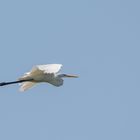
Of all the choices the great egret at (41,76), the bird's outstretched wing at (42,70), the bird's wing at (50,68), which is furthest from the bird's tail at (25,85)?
the bird's wing at (50,68)

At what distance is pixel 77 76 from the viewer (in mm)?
37031

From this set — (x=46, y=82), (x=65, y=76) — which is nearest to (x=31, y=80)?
(x=46, y=82)

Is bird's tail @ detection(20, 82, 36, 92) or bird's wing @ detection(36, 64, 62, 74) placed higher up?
bird's tail @ detection(20, 82, 36, 92)

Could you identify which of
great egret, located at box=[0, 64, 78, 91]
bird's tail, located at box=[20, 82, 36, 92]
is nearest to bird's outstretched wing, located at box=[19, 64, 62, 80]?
great egret, located at box=[0, 64, 78, 91]

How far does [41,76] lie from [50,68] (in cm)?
189

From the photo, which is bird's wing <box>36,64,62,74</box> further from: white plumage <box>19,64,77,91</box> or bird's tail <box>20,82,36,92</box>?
bird's tail <box>20,82,36,92</box>

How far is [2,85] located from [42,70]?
3.24 m

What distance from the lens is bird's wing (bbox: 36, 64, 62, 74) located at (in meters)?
31.1

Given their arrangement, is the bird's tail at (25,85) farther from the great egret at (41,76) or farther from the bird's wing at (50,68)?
the bird's wing at (50,68)

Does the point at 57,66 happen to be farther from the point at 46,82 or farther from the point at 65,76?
the point at 65,76

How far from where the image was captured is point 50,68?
103 feet

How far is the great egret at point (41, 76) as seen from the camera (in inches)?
1233

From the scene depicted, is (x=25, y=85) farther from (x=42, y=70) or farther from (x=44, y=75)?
(x=42, y=70)

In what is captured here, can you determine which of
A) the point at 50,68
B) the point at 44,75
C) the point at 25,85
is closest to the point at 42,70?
the point at 50,68
